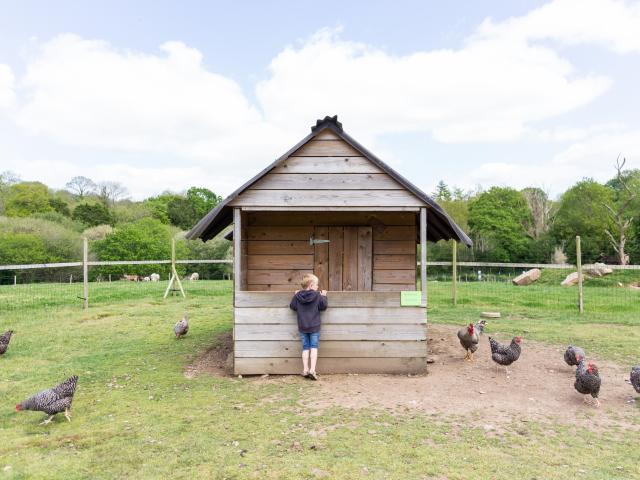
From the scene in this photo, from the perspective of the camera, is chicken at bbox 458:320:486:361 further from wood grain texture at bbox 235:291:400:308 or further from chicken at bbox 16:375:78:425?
chicken at bbox 16:375:78:425

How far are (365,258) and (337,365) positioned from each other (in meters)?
2.44

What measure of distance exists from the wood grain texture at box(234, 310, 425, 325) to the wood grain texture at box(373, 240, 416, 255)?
190 cm

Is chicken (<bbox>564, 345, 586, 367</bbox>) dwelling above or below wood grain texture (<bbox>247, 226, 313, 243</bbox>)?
below

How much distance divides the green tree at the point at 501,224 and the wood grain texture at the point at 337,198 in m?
33.6

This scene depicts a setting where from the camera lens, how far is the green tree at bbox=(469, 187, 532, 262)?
39.2m

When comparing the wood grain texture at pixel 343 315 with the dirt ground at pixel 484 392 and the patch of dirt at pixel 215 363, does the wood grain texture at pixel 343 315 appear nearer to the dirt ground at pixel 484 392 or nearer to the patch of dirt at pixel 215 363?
the dirt ground at pixel 484 392

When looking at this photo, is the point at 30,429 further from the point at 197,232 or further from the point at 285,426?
the point at 197,232

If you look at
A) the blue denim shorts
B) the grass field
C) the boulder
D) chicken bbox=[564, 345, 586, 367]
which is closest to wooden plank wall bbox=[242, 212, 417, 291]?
the blue denim shorts

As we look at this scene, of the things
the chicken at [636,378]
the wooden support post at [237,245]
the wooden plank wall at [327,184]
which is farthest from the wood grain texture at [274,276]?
the chicken at [636,378]

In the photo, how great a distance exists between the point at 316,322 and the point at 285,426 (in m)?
2.21

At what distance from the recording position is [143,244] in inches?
1422

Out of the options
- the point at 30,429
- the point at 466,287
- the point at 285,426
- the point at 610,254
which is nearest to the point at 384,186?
the point at 285,426

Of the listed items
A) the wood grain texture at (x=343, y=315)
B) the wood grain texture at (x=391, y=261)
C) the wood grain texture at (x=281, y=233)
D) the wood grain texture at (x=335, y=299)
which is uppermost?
the wood grain texture at (x=281, y=233)

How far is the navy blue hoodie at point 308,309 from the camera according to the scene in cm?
730
